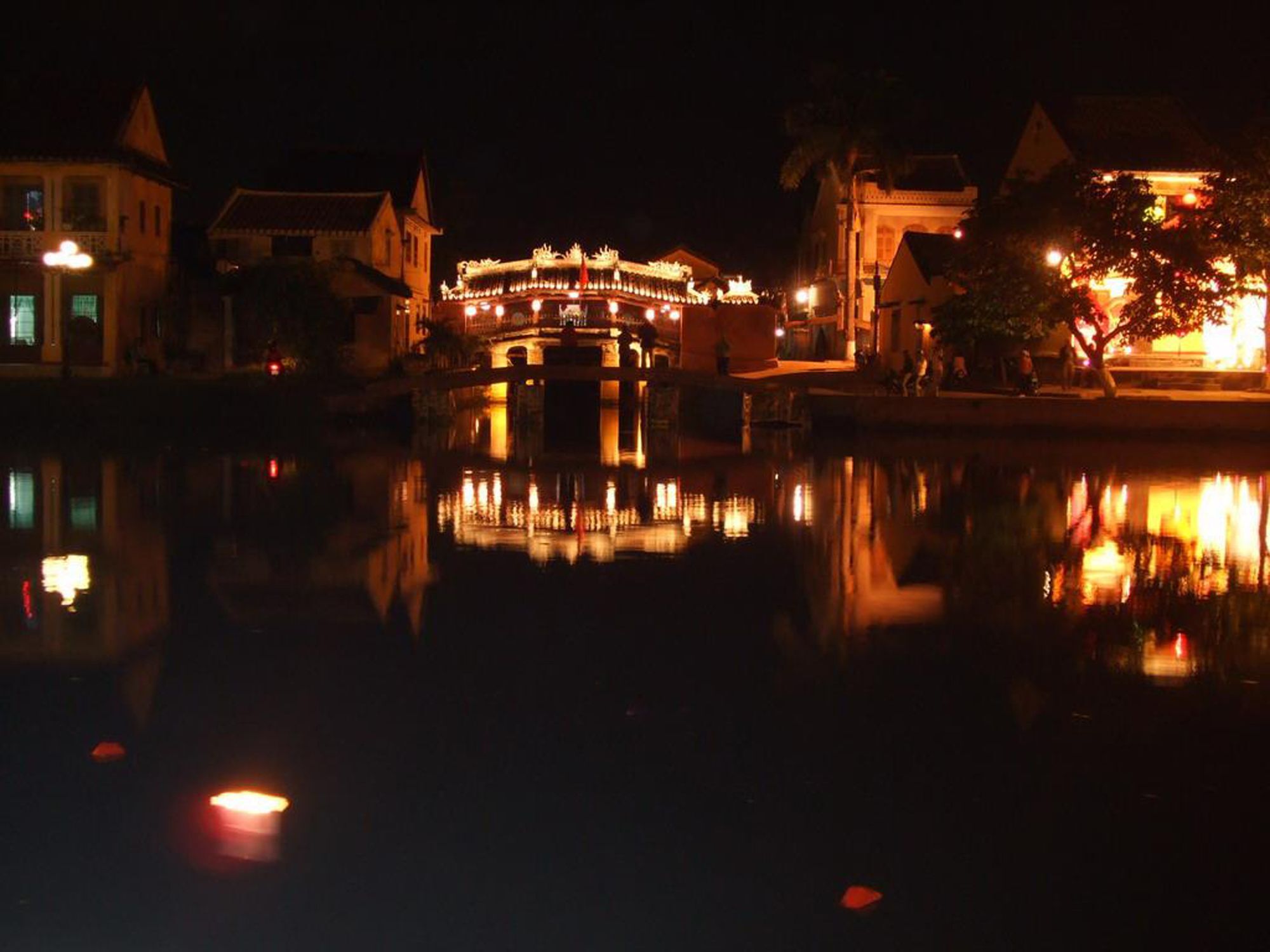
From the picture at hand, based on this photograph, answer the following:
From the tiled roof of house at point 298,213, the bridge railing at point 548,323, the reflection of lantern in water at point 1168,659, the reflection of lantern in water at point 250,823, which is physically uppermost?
the tiled roof of house at point 298,213

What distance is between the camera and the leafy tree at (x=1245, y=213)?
116ft

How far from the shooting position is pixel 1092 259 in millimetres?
36406

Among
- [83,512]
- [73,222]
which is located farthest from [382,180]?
[83,512]

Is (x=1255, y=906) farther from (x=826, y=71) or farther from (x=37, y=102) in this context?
(x=826, y=71)

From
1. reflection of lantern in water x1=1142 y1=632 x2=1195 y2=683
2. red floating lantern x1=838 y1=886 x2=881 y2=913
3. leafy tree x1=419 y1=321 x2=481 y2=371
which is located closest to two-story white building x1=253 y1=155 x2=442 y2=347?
leafy tree x1=419 y1=321 x2=481 y2=371

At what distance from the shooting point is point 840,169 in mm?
53375

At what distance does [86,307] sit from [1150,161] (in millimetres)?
31709

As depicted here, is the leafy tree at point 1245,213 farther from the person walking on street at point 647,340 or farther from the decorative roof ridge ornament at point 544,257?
the decorative roof ridge ornament at point 544,257

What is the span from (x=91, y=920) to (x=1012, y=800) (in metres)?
4.09

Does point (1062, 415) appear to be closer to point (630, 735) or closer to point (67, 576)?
point (67, 576)

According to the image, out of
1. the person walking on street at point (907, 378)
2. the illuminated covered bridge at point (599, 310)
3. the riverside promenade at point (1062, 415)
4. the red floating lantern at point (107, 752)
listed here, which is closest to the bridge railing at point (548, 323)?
the illuminated covered bridge at point (599, 310)

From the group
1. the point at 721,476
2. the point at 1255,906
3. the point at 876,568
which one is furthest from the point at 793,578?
the point at 721,476

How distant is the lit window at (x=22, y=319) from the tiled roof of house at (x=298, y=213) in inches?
321

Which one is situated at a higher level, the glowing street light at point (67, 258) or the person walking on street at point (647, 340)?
the glowing street light at point (67, 258)
